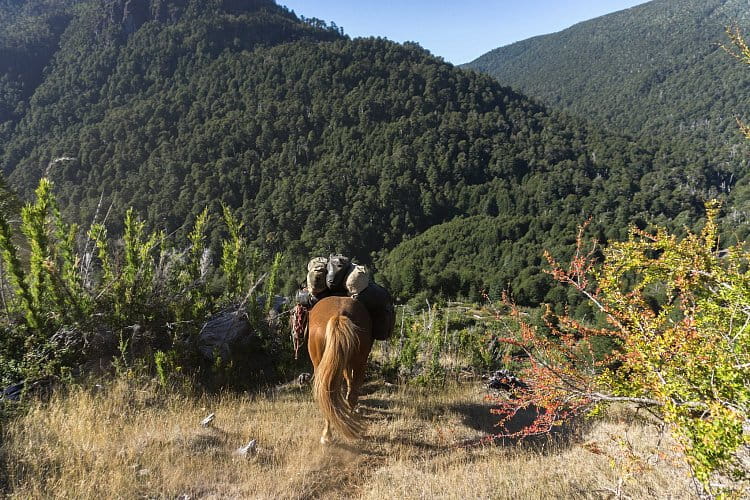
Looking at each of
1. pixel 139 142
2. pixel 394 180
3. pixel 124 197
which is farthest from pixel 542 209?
pixel 139 142

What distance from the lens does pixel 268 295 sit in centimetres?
576

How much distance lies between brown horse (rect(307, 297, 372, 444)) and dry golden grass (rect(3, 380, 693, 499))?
1.24 ft

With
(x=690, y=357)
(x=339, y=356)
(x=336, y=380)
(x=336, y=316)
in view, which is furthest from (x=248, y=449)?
(x=690, y=357)

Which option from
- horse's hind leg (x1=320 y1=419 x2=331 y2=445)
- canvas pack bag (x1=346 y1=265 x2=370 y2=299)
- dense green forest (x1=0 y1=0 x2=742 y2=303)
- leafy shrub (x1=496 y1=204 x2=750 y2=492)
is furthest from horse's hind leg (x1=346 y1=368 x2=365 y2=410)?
dense green forest (x1=0 y1=0 x2=742 y2=303)

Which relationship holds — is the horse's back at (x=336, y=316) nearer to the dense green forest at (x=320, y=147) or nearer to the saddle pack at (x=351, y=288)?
the saddle pack at (x=351, y=288)

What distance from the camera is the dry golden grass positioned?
2.77m

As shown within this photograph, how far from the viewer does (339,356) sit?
3.43 metres

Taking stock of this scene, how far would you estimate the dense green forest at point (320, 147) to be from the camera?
84000 mm

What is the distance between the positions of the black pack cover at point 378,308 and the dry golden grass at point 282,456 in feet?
3.31

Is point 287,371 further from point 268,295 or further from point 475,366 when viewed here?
point 475,366

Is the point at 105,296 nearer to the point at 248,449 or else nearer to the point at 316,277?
the point at 316,277

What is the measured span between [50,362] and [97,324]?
0.91m

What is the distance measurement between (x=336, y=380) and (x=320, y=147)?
392 feet

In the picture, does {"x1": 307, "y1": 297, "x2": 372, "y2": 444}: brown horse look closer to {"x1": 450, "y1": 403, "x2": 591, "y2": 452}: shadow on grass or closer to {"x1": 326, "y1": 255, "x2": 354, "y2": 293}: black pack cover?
{"x1": 326, "y1": 255, "x2": 354, "y2": 293}: black pack cover
